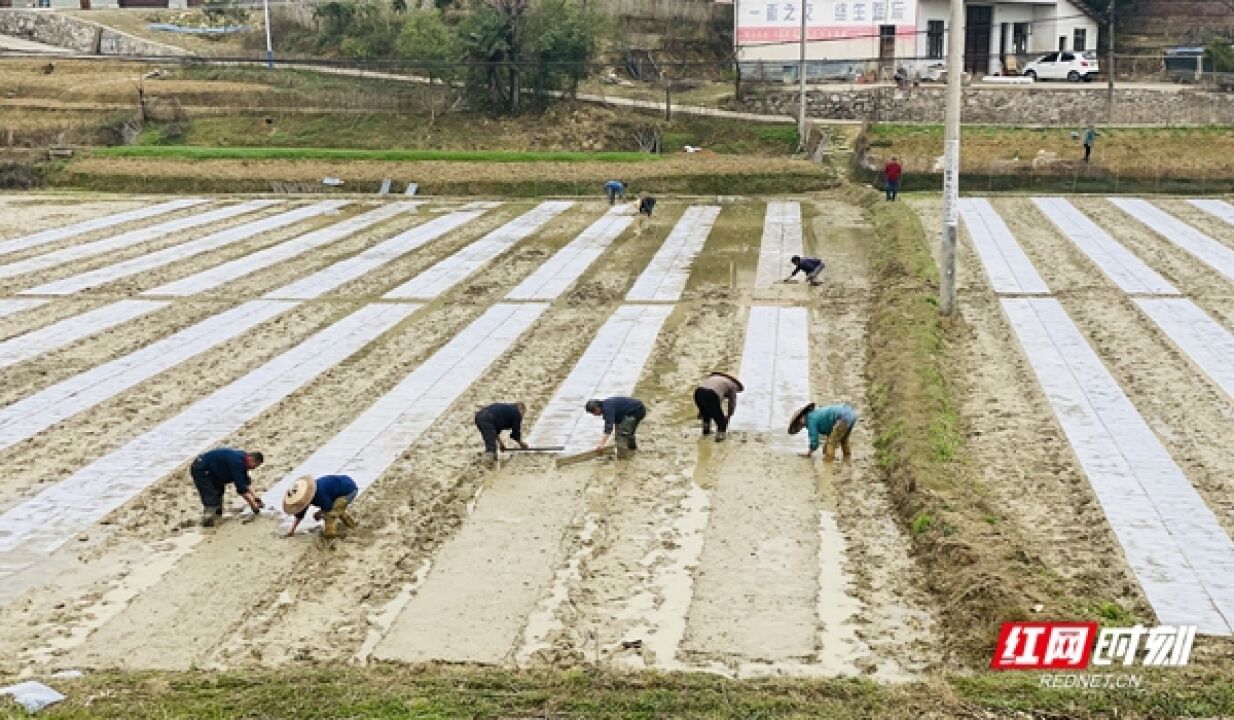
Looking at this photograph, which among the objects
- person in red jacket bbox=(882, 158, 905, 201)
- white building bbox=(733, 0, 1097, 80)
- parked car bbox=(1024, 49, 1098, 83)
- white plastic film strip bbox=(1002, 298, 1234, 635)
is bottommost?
white plastic film strip bbox=(1002, 298, 1234, 635)

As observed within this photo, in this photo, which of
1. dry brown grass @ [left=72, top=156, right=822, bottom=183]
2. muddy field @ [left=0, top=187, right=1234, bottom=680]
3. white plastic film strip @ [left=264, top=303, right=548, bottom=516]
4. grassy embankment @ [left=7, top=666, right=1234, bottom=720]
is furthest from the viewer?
dry brown grass @ [left=72, top=156, right=822, bottom=183]

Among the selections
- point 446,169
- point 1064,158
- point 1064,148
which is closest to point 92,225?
point 446,169

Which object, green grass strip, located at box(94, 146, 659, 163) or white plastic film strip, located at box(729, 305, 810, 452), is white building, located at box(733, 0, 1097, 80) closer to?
green grass strip, located at box(94, 146, 659, 163)

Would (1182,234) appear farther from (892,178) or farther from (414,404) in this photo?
(414,404)

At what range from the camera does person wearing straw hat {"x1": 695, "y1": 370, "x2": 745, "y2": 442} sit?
14516 mm

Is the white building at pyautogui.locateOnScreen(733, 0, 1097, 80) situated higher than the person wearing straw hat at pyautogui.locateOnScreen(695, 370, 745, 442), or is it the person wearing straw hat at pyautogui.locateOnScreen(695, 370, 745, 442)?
the white building at pyautogui.locateOnScreen(733, 0, 1097, 80)

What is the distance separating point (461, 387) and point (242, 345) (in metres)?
4.20

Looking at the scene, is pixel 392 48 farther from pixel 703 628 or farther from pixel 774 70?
pixel 703 628

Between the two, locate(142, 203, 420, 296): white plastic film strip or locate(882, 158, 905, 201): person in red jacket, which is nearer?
locate(142, 203, 420, 296): white plastic film strip

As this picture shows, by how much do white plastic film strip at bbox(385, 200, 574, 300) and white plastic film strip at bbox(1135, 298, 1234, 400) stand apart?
11.5 m

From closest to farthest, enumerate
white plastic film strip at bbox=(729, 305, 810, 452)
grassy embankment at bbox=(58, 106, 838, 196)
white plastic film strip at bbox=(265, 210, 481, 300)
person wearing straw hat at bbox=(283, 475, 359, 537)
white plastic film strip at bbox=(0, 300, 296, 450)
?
person wearing straw hat at bbox=(283, 475, 359, 537), white plastic film strip at bbox=(729, 305, 810, 452), white plastic film strip at bbox=(0, 300, 296, 450), white plastic film strip at bbox=(265, 210, 481, 300), grassy embankment at bbox=(58, 106, 838, 196)

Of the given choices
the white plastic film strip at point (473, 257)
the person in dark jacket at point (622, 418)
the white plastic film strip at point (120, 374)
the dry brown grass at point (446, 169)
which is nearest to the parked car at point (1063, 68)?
the dry brown grass at point (446, 169)

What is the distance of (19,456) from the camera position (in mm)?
14625

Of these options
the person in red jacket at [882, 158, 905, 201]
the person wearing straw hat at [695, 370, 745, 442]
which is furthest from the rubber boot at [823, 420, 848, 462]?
the person in red jacket at [882, 158, 905, 201]
